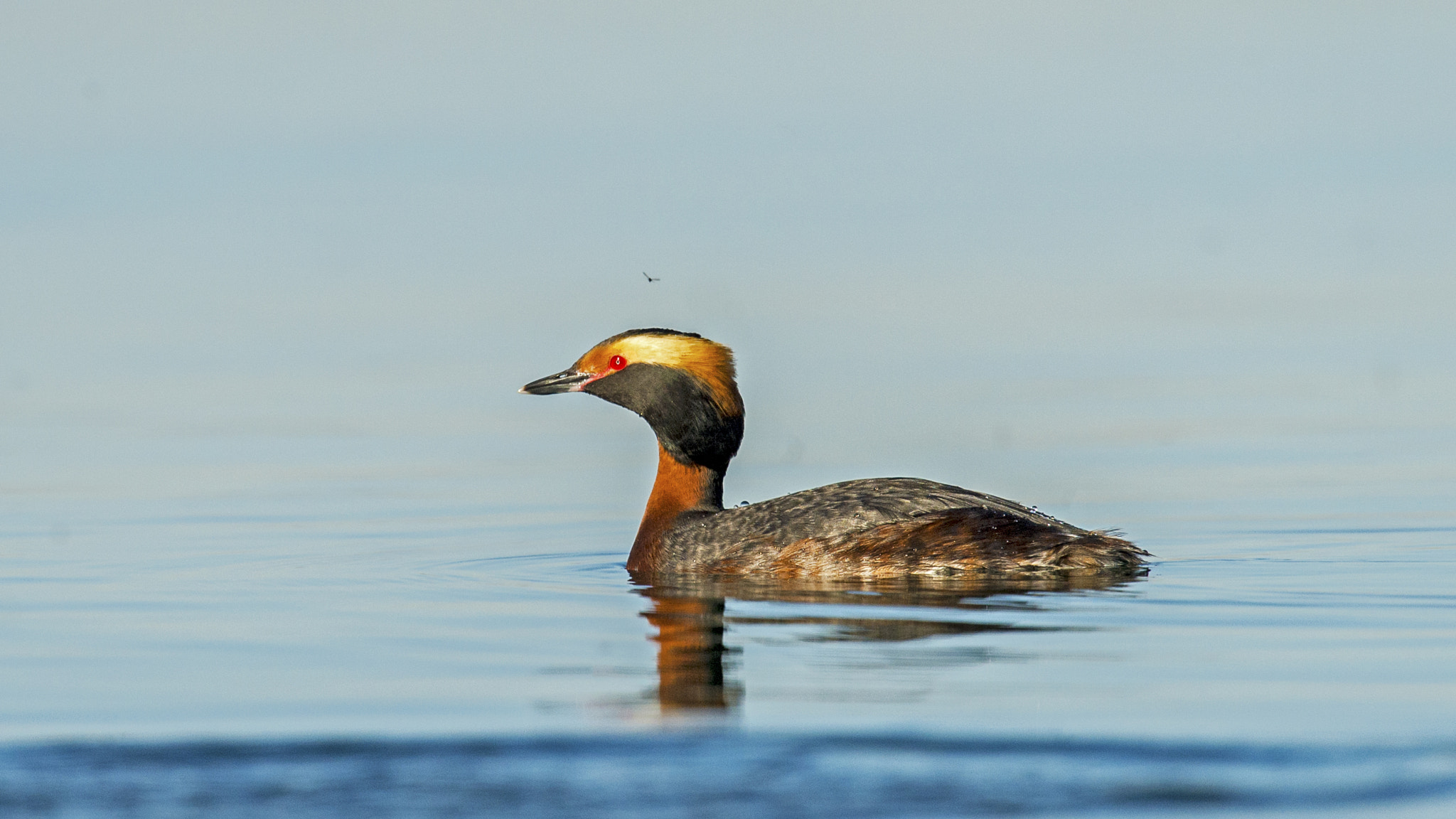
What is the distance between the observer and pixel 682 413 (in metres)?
15.1

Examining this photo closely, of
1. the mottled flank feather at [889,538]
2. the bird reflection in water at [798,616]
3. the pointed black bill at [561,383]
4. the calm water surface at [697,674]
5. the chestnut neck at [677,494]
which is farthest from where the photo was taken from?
the pointed black bill at [561,383]

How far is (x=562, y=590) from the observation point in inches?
542

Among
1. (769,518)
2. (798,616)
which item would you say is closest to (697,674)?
(798,616)

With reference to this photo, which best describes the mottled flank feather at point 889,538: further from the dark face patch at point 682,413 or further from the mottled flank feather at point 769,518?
the dark face patch at point 682,413

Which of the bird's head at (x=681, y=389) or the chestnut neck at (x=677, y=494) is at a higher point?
the bird's head at (x=681, y=389)

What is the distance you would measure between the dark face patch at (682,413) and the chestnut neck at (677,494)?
0.19 ft

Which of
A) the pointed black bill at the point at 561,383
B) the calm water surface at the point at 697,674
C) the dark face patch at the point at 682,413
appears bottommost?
the calm water surface at the point at 697,674

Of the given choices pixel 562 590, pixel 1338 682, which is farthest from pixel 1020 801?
pixel 562 590

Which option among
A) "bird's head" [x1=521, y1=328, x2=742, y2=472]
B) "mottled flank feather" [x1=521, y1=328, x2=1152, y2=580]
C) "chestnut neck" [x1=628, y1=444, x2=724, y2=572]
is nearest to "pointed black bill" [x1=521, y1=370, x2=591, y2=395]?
"mottled flank feather" [x1=521, y1=328, x2=1152, y2=580]

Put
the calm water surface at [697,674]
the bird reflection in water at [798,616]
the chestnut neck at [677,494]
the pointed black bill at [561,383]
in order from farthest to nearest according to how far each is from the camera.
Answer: the pointed black bill at [561,383] → the chestnut neck at [677,494] → the bird reflection in water at [798,616] → the calm water surface at [697,674]

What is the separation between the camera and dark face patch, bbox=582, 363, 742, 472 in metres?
15.0

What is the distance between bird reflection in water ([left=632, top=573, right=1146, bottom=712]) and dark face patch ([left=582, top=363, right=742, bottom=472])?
1.07m

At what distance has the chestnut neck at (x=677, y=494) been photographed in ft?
49.3

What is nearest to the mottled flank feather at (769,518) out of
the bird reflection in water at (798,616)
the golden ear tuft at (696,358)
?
the golden ear tuft at (696,358)
